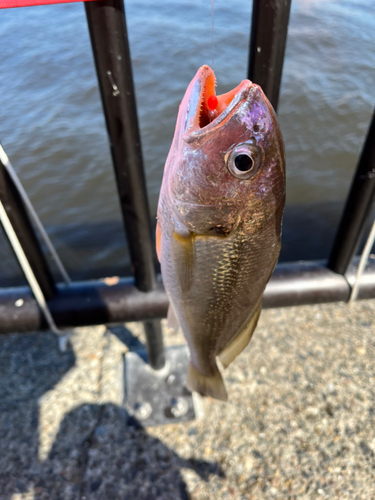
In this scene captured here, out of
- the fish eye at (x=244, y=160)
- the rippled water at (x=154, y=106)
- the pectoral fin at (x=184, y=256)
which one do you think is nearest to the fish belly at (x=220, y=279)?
the pectoral fin at (x=184, y=256)

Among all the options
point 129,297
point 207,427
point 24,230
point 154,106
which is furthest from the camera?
point 154,106

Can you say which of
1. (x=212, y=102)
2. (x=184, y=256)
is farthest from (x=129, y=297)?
(x=212, y=102)

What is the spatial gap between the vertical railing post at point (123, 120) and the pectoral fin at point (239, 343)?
1.96ft

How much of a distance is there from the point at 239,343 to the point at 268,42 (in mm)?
1124

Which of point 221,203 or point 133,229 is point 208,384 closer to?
point 133,229

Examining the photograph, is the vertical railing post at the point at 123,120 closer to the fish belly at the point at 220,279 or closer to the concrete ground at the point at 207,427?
the fish belly at the point at 220,279

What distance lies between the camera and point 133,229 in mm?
1653

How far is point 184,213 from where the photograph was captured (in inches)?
45.1

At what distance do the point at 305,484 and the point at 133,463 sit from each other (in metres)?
1.04

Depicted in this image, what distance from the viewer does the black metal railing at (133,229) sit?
46.1 inches

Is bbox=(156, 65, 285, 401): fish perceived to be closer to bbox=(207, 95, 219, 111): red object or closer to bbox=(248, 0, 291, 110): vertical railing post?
bbox=(207, 95, 219, 111): red object

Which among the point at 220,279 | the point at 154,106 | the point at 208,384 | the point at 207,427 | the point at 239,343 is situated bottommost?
the point at 154,106

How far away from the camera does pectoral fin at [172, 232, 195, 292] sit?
118cm

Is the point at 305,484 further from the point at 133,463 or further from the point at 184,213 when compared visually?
the point at 184,213
